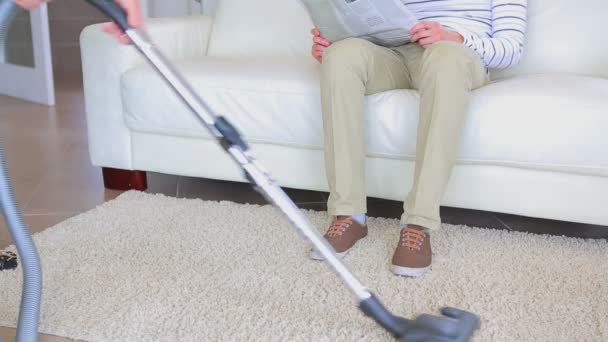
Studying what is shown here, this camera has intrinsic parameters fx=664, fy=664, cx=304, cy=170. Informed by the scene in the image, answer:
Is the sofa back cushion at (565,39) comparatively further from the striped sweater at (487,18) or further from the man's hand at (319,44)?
the man's hand at (319,44)

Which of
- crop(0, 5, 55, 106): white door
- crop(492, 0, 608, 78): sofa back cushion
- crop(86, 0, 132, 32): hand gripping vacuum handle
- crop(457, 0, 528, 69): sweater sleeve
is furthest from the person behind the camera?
crop(0, 5, 55, 106): white door

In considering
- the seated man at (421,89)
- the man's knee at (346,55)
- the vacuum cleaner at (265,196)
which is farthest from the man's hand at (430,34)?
the vacuum cleaner at (265,196)

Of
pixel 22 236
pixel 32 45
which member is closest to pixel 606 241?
pixel 22 236

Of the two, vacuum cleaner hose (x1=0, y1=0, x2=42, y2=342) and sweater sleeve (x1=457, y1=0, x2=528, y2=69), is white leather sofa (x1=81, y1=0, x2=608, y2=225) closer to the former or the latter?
sweater sleeve (x1=457, y1=0, x2=528, y2=69)

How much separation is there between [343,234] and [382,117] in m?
0.30

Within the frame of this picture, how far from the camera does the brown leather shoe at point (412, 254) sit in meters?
1.36

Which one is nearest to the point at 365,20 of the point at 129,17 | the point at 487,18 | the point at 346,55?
the point at 346,55

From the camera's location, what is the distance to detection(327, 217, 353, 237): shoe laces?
147 cm

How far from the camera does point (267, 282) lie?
1328mm

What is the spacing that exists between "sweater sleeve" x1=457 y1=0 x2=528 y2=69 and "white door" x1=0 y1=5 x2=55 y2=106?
8.54ft

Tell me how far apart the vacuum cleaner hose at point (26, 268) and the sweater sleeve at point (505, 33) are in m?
1.07

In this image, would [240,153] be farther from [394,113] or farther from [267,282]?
[394,113]

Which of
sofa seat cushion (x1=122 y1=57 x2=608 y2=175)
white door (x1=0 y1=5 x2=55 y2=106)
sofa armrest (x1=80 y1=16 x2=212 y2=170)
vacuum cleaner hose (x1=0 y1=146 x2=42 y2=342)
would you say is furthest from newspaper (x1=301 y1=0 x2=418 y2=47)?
white door (x1=0 y1=5 x2=55 y2=106)

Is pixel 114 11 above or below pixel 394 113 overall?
above
